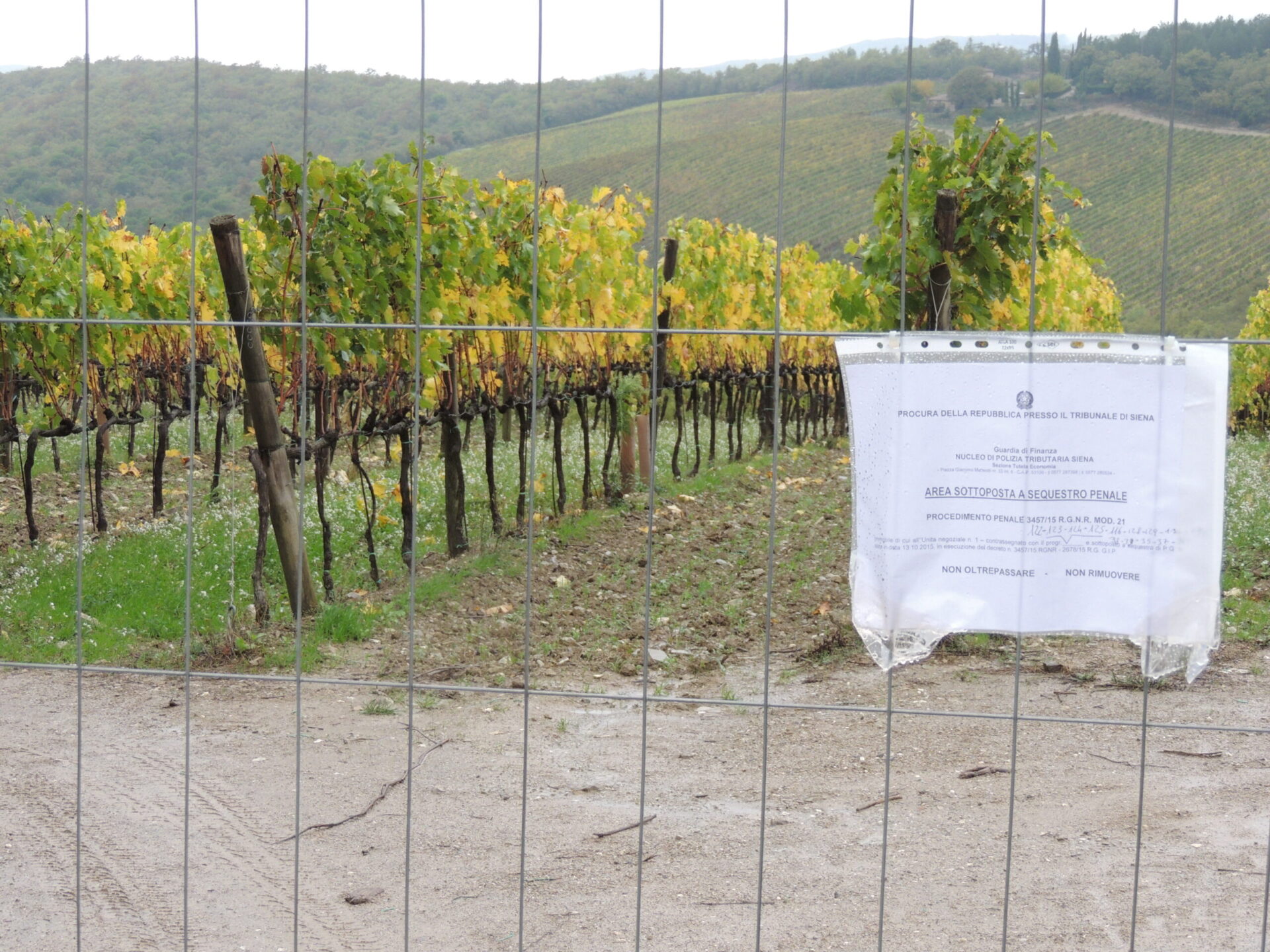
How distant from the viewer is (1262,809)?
5066 mm

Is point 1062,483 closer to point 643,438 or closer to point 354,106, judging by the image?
point 354,106

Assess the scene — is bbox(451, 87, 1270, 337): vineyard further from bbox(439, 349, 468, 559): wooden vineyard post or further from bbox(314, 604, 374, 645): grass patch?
bbox(314, 604, 374, 645): grass patch

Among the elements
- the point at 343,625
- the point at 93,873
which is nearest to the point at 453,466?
the point at 343,625

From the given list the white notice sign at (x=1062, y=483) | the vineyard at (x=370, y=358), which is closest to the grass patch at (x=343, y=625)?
the vineyard at (x=370, y=358)

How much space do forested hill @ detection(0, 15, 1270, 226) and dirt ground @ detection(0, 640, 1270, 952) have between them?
8.29ft

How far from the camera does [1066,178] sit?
78.9 ft

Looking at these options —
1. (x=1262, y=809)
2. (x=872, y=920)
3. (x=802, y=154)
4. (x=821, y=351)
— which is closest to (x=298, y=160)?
(x=872, y=920)

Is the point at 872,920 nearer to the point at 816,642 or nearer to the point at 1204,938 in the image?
the point at 1204,938

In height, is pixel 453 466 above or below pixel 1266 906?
above

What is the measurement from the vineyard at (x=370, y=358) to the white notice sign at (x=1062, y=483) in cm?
164

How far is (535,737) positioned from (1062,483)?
397cm

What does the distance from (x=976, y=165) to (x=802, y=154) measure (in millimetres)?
27764

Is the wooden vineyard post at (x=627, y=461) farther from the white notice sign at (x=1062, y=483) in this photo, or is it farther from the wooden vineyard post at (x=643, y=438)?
the white notice sign at (x=1062, y=483)

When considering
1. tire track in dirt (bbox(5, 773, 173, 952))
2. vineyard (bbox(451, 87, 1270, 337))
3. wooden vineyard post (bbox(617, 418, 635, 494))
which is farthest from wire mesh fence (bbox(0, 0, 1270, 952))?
vineyard (bbox(451, 87, 1270, 337))
